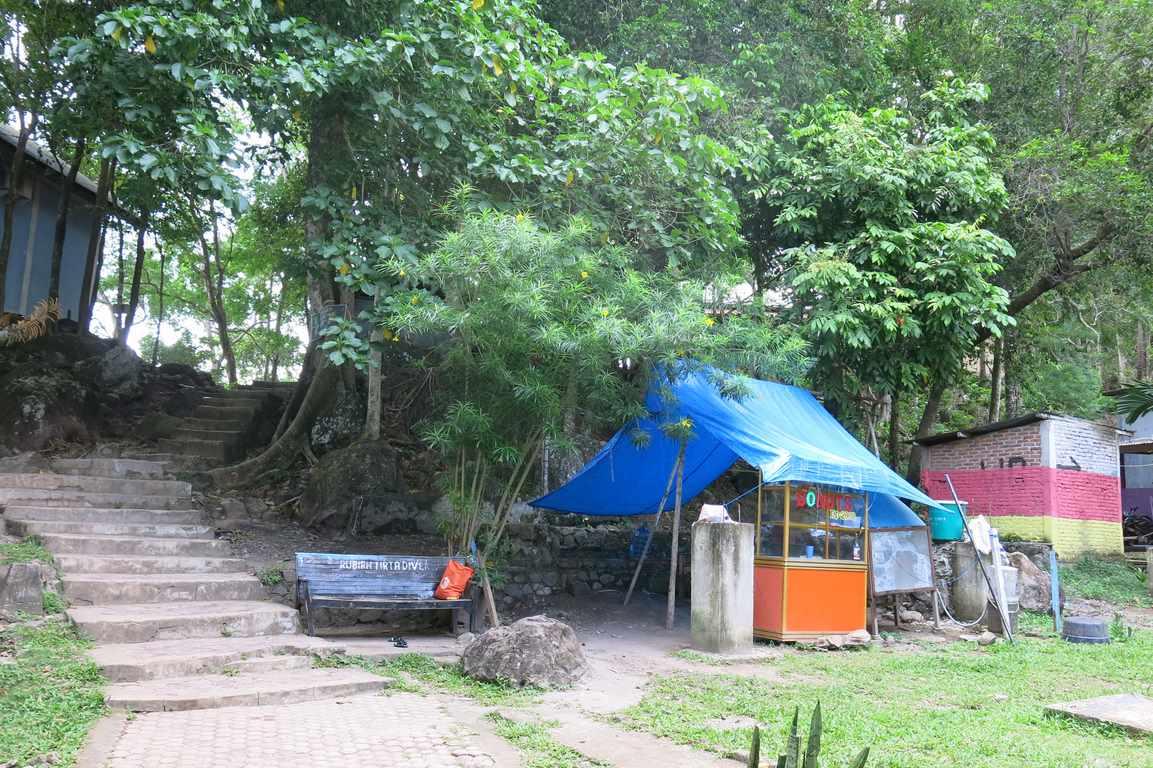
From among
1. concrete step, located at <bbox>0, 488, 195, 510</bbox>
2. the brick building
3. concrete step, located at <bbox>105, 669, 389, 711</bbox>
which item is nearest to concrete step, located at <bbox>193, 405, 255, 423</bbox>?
concrete step, located at <bbox>0, 488, 195, 510</bbox>

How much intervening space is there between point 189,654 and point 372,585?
1839 mm

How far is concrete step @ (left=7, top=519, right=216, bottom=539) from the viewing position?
746 cm

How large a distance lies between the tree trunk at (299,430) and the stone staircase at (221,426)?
777mm

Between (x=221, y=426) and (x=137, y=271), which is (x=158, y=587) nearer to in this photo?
(x=221, y=426)

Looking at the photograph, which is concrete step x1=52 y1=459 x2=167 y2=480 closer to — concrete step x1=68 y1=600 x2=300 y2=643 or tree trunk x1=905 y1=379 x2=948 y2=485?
concrete step x1=68 y1=600 x2=300 y2=643

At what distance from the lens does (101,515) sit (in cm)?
823

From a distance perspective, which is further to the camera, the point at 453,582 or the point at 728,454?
the point at 728,454

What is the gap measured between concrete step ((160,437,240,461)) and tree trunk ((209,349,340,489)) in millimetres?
689

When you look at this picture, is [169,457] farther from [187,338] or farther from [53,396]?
[187,338]

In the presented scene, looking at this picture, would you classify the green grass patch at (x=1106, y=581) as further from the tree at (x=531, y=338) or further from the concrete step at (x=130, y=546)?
the concrete step at (x=130, y=546)

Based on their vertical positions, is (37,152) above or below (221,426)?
above

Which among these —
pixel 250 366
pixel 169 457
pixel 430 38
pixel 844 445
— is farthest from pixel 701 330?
pixel 250 366

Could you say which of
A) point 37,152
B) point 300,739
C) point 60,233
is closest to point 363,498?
point 300,739

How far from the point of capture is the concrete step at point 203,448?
12.0m
